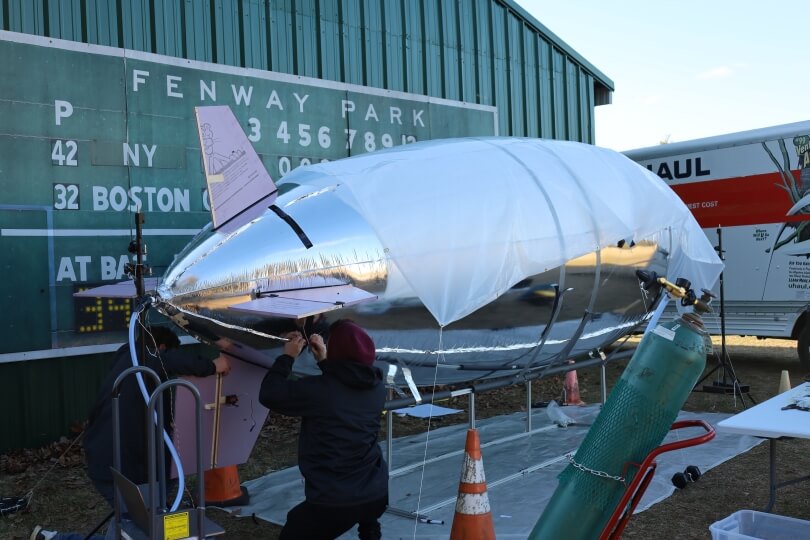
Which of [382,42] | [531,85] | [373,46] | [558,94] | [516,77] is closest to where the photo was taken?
[373,46]

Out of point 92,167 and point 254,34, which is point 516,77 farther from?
point 92,167

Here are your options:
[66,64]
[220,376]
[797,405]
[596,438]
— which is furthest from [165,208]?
[797,405]

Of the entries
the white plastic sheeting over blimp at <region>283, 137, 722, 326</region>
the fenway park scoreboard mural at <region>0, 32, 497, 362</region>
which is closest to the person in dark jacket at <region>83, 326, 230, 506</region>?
the white plastic sheeting over blimp at <region>283, 137, 722, 326</region>

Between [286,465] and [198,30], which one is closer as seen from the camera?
[286,465]

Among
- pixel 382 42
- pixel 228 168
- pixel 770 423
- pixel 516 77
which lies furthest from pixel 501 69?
pixel 770 423

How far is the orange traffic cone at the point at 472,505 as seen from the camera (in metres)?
4.72

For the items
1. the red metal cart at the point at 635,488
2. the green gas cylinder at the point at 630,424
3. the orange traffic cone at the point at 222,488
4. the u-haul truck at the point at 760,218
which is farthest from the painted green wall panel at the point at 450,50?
the red metal cart at the point at 635,488

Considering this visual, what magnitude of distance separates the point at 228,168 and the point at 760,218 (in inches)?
364

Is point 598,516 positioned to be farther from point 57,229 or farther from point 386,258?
point 57,229

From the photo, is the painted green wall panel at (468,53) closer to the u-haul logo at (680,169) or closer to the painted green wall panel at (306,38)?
the painted green wall panel at (306,38)

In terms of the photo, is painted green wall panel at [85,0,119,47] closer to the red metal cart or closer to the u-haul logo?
the red metal cart

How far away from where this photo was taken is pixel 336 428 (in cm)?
392

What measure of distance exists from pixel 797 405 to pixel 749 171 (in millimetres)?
7314

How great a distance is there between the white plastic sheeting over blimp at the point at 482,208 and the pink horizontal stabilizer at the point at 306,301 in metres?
0.32
